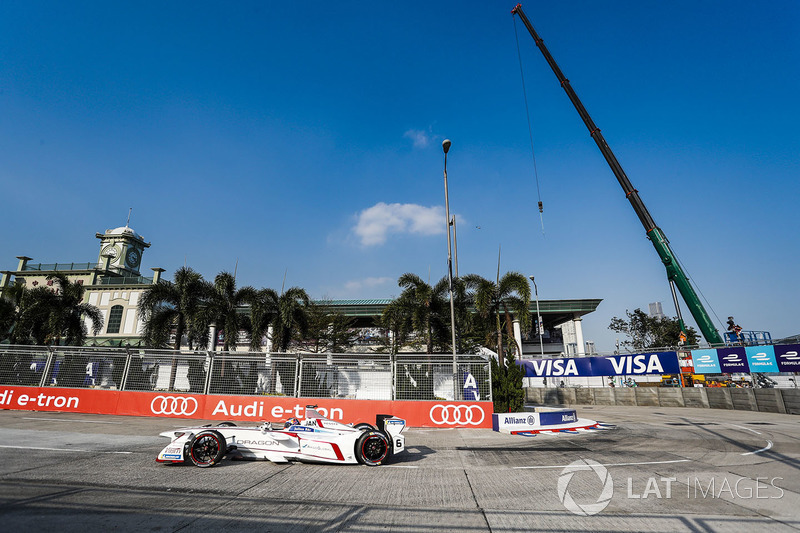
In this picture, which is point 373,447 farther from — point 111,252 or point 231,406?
point 111,252

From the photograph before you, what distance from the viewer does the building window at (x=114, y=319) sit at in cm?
Result: 4444

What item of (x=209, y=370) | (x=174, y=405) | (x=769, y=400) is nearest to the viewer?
(x=209, y=370)

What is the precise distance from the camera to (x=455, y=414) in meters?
15.3

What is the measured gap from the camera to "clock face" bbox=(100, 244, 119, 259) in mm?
51281

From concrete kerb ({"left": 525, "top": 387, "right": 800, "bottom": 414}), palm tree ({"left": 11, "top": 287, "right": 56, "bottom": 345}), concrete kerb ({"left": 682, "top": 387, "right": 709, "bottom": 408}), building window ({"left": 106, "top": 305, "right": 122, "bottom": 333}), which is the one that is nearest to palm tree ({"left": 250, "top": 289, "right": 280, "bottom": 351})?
palm tree ({"left": 11, "top": 287, "right": 56, "bottom": 345})

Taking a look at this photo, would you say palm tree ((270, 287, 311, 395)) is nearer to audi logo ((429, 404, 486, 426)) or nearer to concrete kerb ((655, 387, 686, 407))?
audi logo ((429, 404, 486, 426))

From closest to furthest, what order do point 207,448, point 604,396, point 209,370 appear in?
point 207,448, point 209,370, point 604,396

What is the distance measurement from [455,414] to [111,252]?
180 ft

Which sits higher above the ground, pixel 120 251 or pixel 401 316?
pixel 120 251

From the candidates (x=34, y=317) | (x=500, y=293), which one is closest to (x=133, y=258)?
(x=34, y=317)

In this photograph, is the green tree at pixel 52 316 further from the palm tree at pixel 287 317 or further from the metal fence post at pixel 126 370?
the palm tree at pixel 287 317

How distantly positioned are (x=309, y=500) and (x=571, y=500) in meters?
4.04

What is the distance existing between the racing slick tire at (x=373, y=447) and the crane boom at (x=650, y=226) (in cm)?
2595

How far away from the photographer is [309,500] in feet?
19.6
